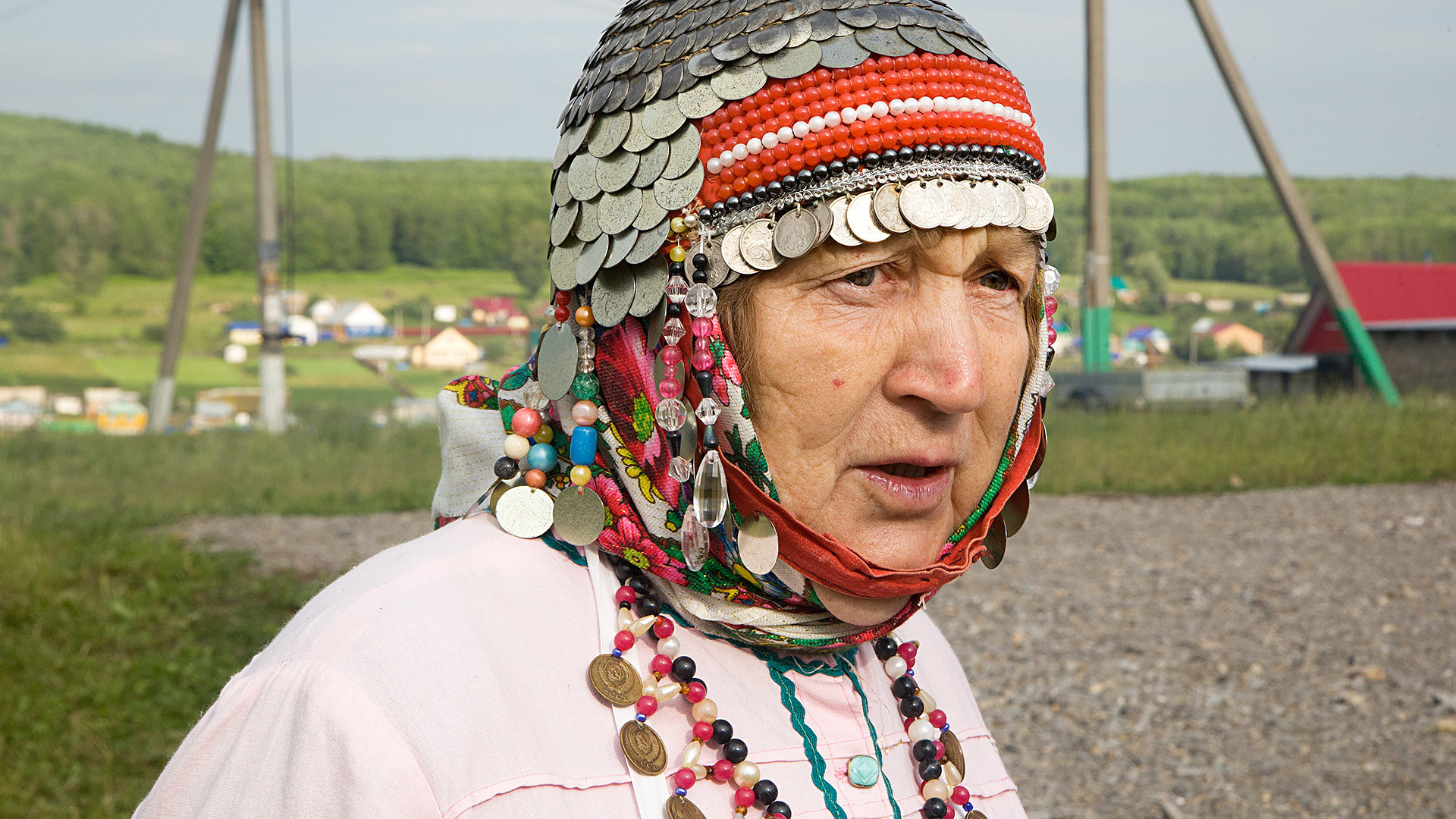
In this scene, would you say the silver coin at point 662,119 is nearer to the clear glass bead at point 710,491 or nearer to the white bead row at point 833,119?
the white bead row at point 833,119

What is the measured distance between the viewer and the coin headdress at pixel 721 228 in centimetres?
137

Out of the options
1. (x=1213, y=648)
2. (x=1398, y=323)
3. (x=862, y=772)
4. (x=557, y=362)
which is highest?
(x=557, y=362)

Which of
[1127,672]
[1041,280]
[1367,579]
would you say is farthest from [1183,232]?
[1041,280]

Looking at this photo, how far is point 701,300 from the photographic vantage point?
4.45 feet

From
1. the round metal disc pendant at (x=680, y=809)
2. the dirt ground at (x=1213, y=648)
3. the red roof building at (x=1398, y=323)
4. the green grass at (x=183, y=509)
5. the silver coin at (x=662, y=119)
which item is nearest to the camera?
the round metal disc pendant at (x=680, y=809)

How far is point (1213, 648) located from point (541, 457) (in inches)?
233

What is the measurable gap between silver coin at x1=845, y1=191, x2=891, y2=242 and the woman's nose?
11 cm

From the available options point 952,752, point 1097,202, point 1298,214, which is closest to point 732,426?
point 952,752

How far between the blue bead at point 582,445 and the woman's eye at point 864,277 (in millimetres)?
392

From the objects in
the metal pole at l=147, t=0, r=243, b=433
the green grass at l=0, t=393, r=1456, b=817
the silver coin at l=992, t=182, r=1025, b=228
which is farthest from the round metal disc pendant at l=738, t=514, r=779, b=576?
Answer: the metal pole at l=147, t=0, r=243, b=433

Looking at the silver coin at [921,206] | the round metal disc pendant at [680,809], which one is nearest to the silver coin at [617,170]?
the silver coin at [921,206]

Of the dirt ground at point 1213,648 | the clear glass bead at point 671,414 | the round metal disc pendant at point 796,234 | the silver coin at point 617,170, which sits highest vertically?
the silver coin at point 617,170

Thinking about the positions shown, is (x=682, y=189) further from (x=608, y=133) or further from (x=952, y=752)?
(x=952, y=752)

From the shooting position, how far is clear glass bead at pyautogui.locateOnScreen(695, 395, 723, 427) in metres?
1.37
